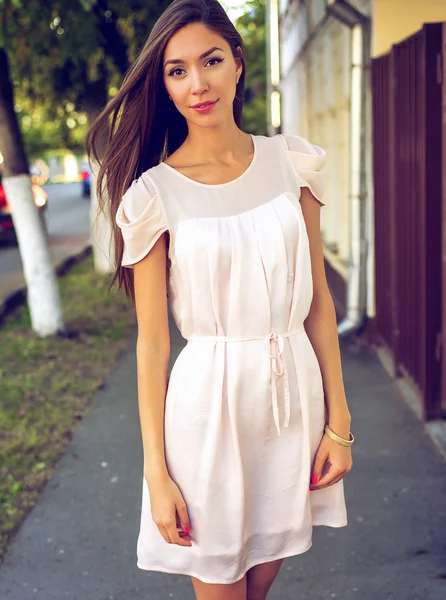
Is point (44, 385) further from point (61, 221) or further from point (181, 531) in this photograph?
point (61, 221)

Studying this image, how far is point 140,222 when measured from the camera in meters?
2.01

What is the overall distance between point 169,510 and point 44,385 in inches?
188

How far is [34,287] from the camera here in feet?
26.7

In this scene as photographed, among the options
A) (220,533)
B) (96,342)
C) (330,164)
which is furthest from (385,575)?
(330,164)

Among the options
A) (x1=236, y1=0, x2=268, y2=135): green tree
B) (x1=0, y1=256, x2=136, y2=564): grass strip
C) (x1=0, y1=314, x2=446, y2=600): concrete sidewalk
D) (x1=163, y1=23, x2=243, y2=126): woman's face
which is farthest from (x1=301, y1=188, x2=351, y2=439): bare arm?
(x1=236, y1=0, x2=268, y2=135): green tree

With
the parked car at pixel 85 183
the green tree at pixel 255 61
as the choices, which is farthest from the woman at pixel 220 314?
the parked car at pixel 85 183

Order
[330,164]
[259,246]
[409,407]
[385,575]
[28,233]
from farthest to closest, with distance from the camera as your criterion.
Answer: [330,164], [28,233], [409,407], [385,575], [259,246]

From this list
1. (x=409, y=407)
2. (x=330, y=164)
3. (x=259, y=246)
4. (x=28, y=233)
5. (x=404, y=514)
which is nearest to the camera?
(x=259, y=246)

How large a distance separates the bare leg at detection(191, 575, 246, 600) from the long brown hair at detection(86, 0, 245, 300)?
780 mm

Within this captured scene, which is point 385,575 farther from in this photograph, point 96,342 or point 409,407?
point 96,342

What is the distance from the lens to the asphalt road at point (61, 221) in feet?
49.4

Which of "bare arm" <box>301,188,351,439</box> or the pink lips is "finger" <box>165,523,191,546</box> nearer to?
"bare arm" <box>301,188,351,439</box>

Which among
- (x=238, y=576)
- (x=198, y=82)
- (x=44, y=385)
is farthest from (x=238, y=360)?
(x=44, y=385)

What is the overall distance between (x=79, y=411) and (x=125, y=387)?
27.4 inches
